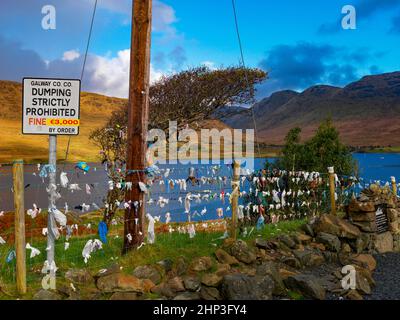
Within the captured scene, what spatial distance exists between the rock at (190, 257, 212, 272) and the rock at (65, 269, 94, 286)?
7.03 feet

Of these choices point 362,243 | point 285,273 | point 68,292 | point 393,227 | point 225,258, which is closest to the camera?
point 68,292

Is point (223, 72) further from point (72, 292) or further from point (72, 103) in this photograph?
point (72, 292)

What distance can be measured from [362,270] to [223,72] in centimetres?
1397

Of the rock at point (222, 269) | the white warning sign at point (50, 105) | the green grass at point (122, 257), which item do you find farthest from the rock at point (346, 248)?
the white warning sign at point (50, 105)

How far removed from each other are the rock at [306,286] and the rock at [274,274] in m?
0.21

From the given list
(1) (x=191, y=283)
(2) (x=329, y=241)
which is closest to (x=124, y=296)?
(1) (x=191, y=283)

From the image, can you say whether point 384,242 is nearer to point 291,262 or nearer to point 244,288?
point 291,262

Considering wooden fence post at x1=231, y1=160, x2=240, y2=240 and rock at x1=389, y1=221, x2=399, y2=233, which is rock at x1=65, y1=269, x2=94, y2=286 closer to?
wooden fence post at x1=231, y1=160, x2=240, y2=240

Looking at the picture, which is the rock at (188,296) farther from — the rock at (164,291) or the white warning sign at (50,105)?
the white warning sign at (50,105)

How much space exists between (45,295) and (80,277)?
2.98ft

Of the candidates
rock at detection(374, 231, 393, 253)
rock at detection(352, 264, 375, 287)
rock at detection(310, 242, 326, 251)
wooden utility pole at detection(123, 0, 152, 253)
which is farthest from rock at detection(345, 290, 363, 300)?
rock at detection(374, 231, 393, 253)

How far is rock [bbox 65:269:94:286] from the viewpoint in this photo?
8023 mm

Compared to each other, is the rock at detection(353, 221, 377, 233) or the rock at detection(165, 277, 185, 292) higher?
the rock at detection(353, 221, 377, 233)

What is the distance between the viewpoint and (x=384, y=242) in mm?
13500
